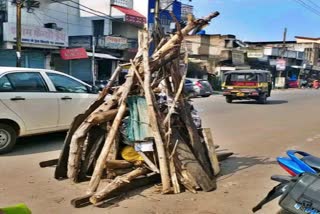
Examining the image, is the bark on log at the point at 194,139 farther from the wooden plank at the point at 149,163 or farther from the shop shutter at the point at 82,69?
the shop shutter at the point at 82,69

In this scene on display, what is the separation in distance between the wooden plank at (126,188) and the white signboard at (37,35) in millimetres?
20086

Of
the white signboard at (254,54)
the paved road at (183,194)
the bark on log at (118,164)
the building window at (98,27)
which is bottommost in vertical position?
the paved road at (183,194)

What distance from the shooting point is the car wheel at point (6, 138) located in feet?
25.9

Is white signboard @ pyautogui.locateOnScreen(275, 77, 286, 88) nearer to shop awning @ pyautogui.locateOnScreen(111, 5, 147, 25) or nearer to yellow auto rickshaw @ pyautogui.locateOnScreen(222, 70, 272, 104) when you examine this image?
shop awning @ pyautogui.locateOnScreen(111, 5, 147, 25)

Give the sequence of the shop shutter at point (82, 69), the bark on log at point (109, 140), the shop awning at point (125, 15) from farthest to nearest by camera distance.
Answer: the shop awning at point (125, 15) < the shop shutter at point (82, 69) < the bark on log at point (109, 140)

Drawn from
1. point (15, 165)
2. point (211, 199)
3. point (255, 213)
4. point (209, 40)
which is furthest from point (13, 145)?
point (209, 40)

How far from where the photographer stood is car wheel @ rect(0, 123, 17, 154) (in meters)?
7.90

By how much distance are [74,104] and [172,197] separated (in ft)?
14.1

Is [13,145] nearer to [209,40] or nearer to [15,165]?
[15,165]

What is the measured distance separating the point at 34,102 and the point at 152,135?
345 cm

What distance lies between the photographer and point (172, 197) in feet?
17.7

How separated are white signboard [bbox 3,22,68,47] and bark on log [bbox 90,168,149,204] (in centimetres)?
→ 2009

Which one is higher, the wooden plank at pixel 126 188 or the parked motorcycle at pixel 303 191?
the parked motorcycle at pixel 303 191

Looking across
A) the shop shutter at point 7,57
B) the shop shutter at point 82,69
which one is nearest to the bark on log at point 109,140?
the shop shutter at point 7,57
